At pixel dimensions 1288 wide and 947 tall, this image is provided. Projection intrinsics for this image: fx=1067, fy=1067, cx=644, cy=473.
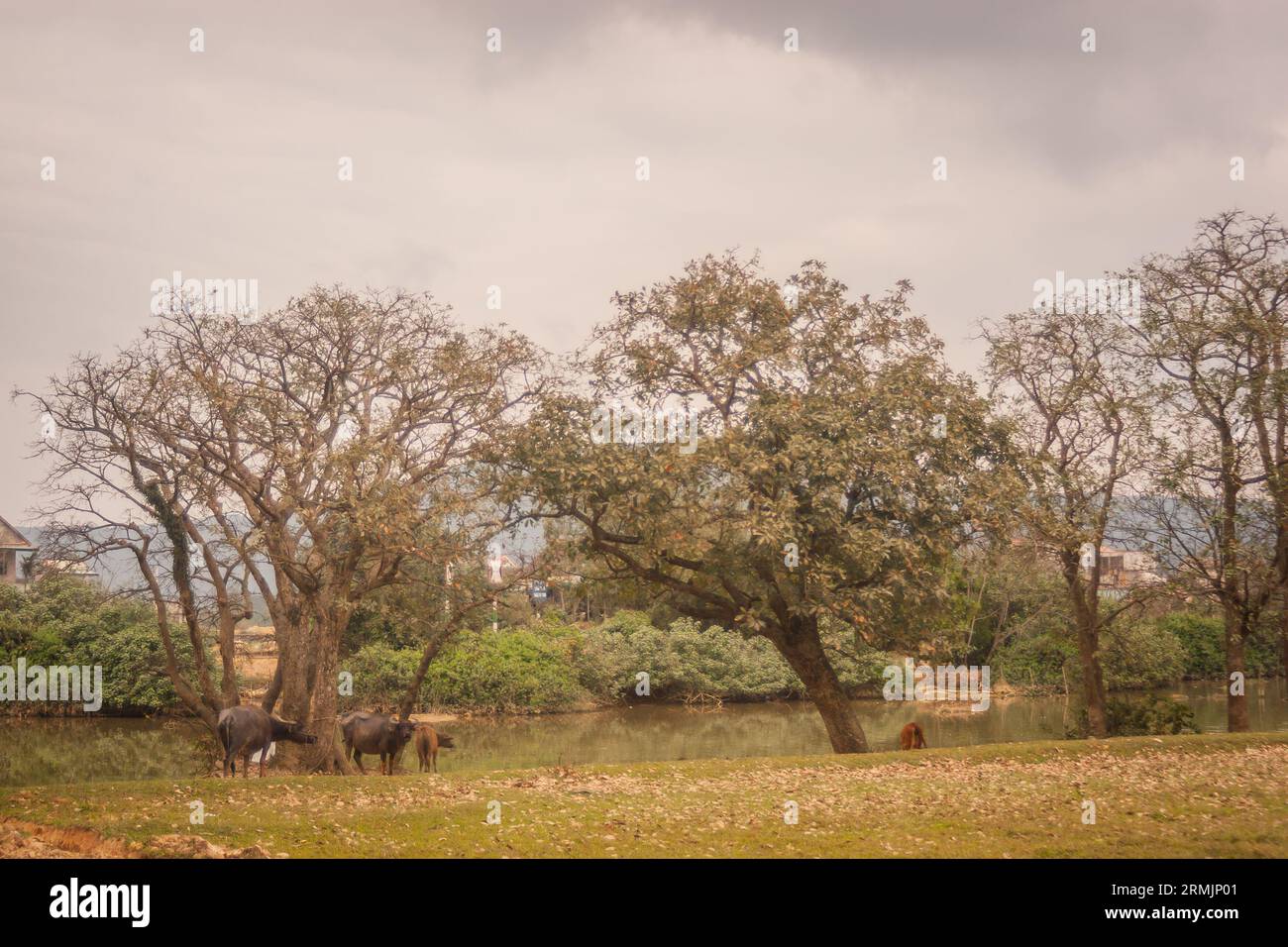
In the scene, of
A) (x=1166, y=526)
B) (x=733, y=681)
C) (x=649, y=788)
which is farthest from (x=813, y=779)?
(x=733, y=681)

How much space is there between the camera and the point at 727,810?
13203 millimetres

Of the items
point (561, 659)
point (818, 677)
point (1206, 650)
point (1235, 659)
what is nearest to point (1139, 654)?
point (1235, 659)

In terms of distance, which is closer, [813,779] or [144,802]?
[144,802]

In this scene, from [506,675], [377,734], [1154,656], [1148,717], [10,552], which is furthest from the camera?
[10,552]

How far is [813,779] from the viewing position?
1598 centimetres

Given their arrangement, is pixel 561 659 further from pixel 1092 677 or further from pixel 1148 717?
pixel 1148 717

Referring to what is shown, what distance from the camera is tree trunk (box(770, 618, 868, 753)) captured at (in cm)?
2158

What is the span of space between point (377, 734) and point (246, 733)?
3354mm

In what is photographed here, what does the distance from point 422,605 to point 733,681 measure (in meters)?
21.9

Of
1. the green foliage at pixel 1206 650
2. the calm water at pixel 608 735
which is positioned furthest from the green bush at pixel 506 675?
the green foliage at pixel 1206 650

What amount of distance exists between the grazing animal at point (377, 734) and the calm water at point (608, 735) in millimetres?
3729

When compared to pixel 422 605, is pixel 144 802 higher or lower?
lower
